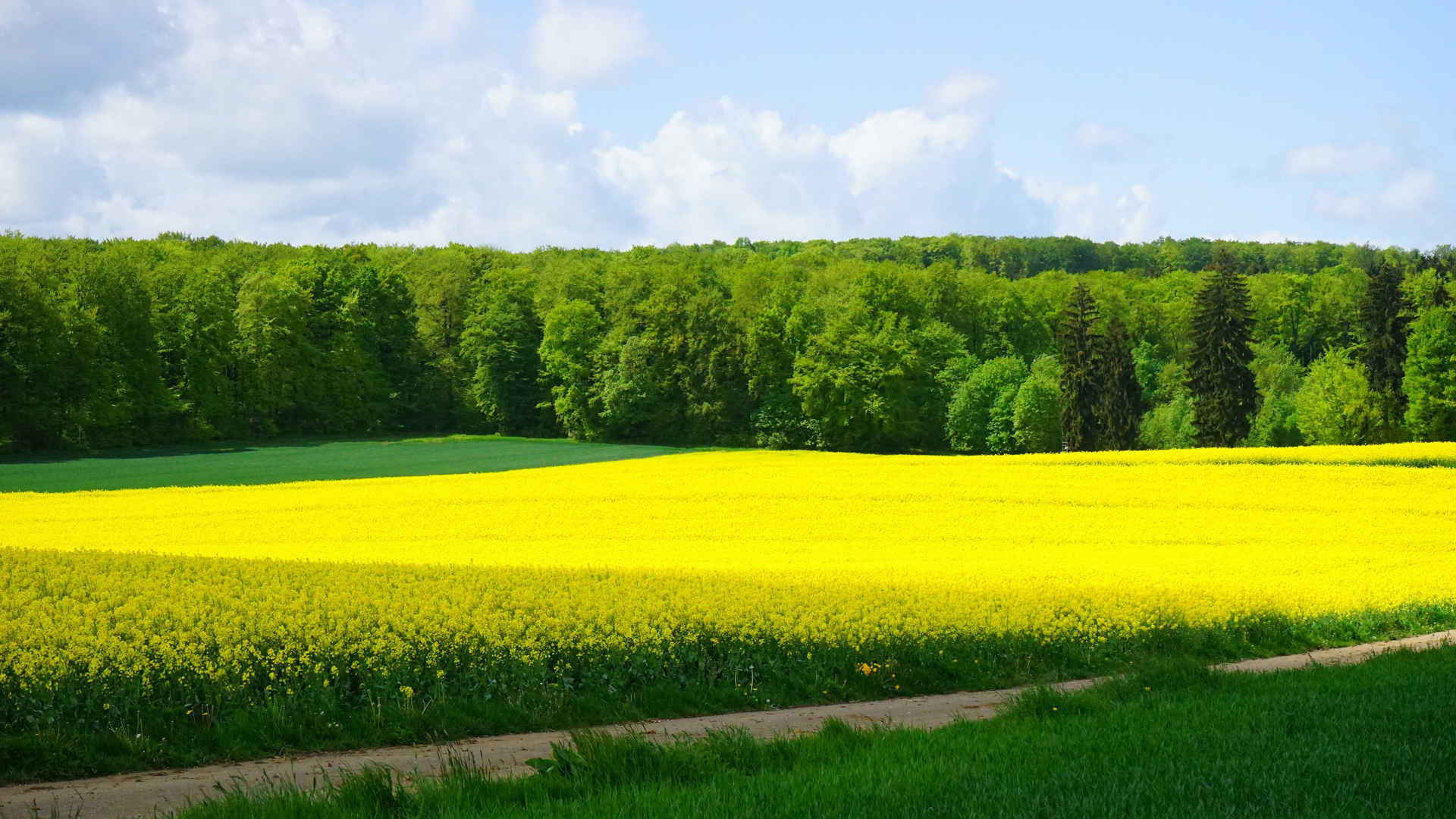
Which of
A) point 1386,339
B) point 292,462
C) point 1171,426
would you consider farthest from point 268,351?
point 1386,339

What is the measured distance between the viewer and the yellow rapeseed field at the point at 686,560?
11.8m

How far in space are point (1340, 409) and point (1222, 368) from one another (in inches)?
297

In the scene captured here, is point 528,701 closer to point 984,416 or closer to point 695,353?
point 695,353

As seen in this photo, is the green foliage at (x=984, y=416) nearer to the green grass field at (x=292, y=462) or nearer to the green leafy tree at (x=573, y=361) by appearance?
the green grass field at (x=292, y=462)

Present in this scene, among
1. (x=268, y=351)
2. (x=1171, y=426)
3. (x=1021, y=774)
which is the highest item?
(x=268, y=351)

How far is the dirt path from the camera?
321 inches

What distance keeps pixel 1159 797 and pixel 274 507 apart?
96.3 feet

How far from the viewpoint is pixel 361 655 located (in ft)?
37.6

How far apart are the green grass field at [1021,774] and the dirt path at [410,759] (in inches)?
31.0

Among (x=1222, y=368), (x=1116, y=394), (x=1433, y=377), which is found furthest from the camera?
(x=1116, y=394)

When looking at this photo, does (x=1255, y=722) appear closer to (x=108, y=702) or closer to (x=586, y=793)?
(x=586, y=793)

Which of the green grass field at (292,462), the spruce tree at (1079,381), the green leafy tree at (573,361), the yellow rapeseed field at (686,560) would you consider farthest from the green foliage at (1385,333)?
the green leafy tree at (573,361)

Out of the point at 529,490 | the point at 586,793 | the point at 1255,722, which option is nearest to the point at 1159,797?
the point at 1255,722

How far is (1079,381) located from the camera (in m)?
65.7
